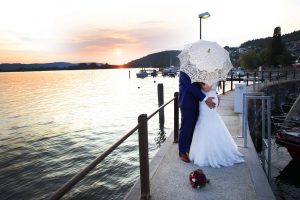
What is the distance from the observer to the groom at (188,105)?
5391 millimetres

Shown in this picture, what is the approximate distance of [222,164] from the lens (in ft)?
18.0

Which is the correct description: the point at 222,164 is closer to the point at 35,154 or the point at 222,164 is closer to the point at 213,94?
the point at 213,94

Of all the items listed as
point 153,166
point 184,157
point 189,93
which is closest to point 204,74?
point 189,93

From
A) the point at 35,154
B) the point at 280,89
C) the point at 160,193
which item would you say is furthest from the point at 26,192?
the point at 280,89

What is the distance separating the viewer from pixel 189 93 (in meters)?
5.49

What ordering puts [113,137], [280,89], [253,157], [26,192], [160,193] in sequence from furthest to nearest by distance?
[280,89]
[113,137]
[26,192]
[253,157]
[160,193]

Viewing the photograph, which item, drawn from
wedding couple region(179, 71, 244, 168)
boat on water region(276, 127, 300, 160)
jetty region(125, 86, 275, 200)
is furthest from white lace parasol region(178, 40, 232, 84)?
boat on water region(276, 127, 300, 160)

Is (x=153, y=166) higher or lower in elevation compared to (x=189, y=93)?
lower

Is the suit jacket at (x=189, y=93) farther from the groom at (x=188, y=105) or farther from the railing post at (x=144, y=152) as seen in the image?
the railing post at (x=144, y=152)

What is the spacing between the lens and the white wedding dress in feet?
17.9

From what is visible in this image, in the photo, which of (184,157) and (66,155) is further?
(66,155)

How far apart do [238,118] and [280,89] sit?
18222 mm

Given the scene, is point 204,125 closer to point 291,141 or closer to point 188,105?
point 188,105

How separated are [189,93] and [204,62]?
25.2 inches
